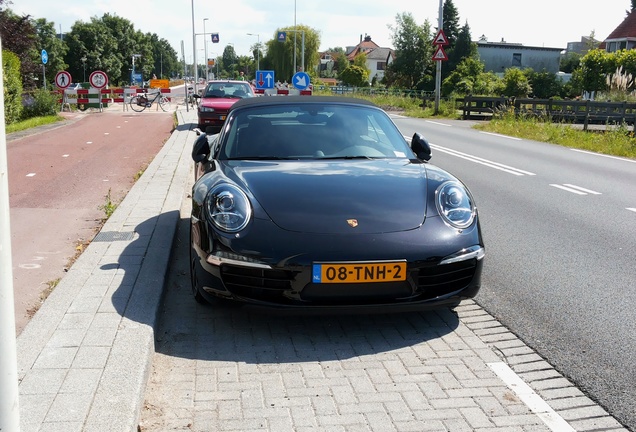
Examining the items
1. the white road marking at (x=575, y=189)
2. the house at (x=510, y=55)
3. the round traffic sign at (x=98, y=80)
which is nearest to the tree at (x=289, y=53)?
the house at (x=510, y=55)

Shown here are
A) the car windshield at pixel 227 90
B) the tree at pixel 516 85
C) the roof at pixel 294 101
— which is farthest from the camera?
the tree at pixel 516 85

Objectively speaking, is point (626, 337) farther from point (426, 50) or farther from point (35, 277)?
point (426, 50)

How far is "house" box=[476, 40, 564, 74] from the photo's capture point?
8794 cm

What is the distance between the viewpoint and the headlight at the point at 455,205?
4.23 m

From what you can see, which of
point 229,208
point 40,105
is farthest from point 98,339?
point 40,105

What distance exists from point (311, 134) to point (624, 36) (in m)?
71.5

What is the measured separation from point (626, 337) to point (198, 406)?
254 cm

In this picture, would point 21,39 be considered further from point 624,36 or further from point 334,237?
point 624,36

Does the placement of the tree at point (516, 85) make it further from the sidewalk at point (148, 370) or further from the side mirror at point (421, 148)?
the sidewalk at point (148, 370)

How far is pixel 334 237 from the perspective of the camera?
3904mm

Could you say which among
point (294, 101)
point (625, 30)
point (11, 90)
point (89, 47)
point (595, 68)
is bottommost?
point (11, 90)

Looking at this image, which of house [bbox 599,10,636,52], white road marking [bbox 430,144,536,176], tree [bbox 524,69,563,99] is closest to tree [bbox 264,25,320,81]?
house [bbox 599,10,636,52]

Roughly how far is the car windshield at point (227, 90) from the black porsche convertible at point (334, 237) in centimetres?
1580

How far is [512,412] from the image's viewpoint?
3117 millimetres
